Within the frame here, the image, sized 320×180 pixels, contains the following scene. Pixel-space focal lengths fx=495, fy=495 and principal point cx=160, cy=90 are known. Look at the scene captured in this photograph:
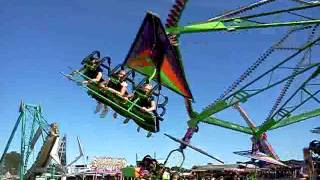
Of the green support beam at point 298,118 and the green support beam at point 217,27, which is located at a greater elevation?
the green support beam at point 217,27

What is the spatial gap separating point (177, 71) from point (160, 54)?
1423 mm

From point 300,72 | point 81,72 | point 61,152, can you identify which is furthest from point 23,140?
point 300,72

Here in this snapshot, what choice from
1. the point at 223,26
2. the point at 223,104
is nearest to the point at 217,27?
the point at 223,26

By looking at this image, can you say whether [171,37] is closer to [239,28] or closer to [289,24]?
[239,28]

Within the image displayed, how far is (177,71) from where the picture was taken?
895 inches

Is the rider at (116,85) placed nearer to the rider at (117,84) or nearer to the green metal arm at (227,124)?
the rider at (117,84)

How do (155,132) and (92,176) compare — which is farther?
(92,176)

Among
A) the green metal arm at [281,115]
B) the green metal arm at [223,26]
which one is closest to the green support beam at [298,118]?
the green metal arm at [281,115]

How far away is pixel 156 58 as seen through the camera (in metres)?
21.9

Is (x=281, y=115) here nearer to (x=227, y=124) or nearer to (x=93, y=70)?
(x=227, y=124)

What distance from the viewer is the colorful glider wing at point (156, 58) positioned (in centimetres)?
2066

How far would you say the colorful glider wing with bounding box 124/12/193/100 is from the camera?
2066 cm

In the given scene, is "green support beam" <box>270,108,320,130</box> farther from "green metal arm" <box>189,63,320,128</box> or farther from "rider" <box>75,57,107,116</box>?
"rider" <box>75,57,107,116</box>

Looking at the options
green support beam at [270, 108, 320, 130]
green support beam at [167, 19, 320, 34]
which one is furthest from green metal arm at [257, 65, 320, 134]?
green support beam at [167, 19, 320, 34]
